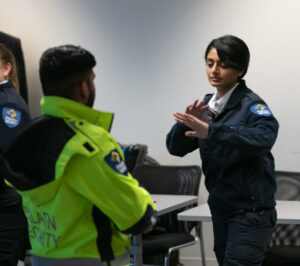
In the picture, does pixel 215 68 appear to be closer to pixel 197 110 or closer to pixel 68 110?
pixel 197 110

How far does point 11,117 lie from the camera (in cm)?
216

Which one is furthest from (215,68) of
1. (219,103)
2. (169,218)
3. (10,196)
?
(169,218)

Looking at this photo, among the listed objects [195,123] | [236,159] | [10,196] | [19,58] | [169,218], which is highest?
[19,58]

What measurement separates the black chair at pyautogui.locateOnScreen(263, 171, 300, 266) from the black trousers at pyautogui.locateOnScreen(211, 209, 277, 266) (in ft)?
3.22

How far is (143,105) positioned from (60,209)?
3357 mm

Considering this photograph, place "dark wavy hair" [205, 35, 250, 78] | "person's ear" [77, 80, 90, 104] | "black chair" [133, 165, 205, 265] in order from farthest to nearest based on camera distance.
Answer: "black chair" [133, 165, 205, 265]
"dark wavy hair" [205, 35, 250, 78]
"person's ear" [77, 80, 90, 104]

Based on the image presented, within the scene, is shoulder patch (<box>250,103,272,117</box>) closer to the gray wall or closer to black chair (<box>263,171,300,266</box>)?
black chair (<box>263,171,300,266</box>)

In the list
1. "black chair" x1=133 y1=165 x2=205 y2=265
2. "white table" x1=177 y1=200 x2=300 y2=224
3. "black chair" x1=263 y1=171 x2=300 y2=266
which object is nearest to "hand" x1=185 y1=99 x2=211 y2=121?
"white table" x1=177 y1=200 x2=300 y2=224

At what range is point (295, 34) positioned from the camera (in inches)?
161

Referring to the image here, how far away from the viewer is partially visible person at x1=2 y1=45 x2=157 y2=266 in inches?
52.2

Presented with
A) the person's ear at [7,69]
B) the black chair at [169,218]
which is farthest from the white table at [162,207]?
the person's ear at [7,69]

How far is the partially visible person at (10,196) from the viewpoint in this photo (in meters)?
2.13

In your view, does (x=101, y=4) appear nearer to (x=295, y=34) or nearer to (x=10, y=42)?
(x=10, y=42)

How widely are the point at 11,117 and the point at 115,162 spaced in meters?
0.99
